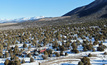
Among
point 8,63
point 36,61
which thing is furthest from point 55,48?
point 8,63

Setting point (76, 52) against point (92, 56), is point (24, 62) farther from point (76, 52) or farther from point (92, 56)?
point (92, 56)

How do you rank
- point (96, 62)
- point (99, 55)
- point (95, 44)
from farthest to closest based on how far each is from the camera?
1. point (95, 44)
2. point (99, 55)
3. point (96, 62)

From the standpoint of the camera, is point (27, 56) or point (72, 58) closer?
point (72, 58)

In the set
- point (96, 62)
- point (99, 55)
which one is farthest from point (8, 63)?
point (99, 55)

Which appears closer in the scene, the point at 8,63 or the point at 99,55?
the point at 8,63

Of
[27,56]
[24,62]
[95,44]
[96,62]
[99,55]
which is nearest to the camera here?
[96,62]

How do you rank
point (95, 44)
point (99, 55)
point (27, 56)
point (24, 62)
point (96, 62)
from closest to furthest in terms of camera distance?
point (96, 62), point (24, 62), point (99, 55), point (27, 56), point (95, 44)

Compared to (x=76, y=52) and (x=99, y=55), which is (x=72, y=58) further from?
(x=99, y=55)

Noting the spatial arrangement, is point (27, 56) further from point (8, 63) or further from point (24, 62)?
point (8, 63)

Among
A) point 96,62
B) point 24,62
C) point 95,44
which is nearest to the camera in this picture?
point 96,62
